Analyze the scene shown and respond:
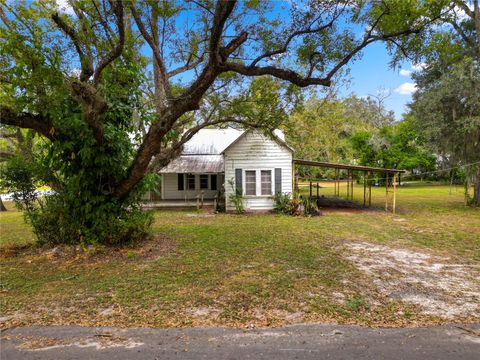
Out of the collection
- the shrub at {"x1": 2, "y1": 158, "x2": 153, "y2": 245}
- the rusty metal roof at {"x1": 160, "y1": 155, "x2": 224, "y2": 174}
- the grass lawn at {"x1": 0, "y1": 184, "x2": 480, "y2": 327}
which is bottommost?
the grass lawn at {"x1": 0, "y1": 184, "x2": 480, "y2": 327}

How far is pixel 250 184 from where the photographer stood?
15133mm

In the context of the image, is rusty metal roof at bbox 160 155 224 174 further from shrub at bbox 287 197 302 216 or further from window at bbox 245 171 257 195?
shrub at bbox 287 197 302 216

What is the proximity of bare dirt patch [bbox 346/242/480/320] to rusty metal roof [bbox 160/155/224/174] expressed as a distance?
10014 mm

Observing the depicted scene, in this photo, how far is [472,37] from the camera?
15.5 meters

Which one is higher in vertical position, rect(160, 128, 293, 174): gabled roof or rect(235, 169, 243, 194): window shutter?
rect(160, 128, 293, 174): gabled roof

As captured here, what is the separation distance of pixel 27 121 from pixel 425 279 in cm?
819

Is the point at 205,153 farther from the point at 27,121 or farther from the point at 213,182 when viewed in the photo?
the point at 27,121

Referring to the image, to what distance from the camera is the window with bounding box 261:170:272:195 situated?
1501 centimetres

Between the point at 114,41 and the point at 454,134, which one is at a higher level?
the point at 114,41

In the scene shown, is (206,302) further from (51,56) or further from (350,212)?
(350,212)

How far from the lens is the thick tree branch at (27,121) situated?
237 inches

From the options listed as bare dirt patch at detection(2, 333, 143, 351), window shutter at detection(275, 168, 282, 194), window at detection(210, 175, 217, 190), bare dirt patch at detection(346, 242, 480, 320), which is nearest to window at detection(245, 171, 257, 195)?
window shutter at detection(275, 168, 282, 194)

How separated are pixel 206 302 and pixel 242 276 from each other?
1.26 metres

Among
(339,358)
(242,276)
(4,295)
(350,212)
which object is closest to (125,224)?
(4,295)
